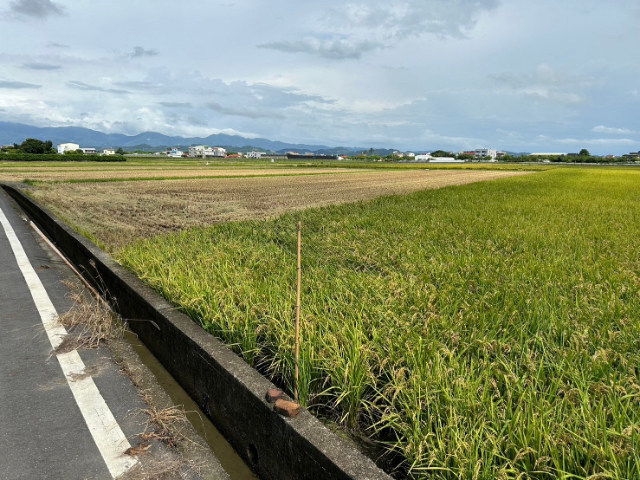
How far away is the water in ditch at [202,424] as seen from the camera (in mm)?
2500

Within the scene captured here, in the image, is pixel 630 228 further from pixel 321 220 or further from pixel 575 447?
pixel 575 447

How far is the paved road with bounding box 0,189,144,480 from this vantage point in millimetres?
2482

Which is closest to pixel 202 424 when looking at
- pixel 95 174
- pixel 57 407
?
pixel 57 407

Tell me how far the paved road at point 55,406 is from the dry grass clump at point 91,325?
0.13 metres

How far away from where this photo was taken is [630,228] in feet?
28.2

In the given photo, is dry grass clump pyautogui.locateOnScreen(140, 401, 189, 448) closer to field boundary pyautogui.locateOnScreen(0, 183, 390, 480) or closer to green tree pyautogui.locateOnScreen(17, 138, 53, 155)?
field boundary pyautogui.locateOnScreen(0, 183, 390, 480)

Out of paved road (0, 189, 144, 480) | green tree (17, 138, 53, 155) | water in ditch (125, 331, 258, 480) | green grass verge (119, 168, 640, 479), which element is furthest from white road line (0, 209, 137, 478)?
green tree (17, 138, 53, 155)

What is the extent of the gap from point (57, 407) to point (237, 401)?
1.46 m

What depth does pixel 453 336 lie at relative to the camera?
297cm

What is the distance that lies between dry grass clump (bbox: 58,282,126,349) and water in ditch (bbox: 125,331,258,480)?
0.43 metres

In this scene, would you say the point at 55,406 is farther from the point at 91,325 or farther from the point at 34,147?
the point at 34,147

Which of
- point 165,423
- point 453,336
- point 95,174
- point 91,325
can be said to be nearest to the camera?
point 165,423

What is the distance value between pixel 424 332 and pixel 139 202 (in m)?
17.1

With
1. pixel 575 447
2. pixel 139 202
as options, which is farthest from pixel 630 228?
pixel 139 202
